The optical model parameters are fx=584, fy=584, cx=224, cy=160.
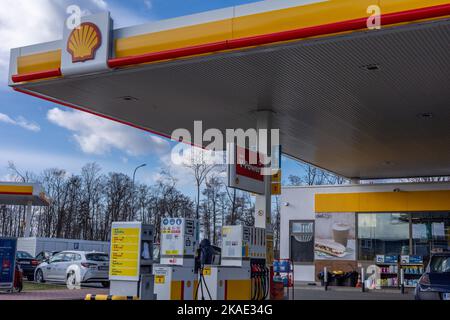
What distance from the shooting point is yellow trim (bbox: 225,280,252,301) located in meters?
12.9

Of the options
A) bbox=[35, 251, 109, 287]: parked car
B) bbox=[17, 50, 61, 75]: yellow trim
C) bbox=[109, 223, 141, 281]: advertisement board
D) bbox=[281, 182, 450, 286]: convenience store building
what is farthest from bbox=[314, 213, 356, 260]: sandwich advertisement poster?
bbox=[17, 50, 61, 75]: yellow trim

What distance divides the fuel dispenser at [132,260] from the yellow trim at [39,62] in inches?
171

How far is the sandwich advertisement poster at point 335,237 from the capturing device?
25.9m

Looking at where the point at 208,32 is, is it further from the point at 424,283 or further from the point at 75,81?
the point at 424,283

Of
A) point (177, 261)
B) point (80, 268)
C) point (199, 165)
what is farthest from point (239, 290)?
point (199, 165)

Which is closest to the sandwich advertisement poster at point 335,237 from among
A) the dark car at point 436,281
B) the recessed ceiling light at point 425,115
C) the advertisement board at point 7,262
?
the recessed ceiling light at point 425,115

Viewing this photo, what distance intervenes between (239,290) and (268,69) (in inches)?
198

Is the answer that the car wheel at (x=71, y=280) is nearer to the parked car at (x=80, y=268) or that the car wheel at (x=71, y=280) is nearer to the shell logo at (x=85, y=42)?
the parked car at (x=80, y=268)

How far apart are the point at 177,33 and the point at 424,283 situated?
754 centimetres

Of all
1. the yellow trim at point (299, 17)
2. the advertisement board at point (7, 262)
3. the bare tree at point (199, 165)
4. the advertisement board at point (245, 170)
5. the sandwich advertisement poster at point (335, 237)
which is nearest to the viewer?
the yellow trim at point (299, 17)

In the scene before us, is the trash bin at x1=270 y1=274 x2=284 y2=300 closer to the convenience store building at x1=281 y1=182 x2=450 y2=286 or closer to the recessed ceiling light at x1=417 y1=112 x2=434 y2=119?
the recessed ceiling light at x1=417 y1=112 x2=434 y2=119

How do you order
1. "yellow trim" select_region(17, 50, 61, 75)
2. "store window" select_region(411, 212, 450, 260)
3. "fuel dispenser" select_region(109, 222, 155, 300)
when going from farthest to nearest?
"store window" select_region(411, 212, 450, 260) < "yellow trim" select_region(17, 50, 61, 75) < "fuel dispenser" select_region(109, 222, 155, 300)

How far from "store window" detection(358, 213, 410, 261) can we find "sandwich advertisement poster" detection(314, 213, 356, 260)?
1.29 feet

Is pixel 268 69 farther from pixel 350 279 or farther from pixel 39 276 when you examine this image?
pixel 350 279
